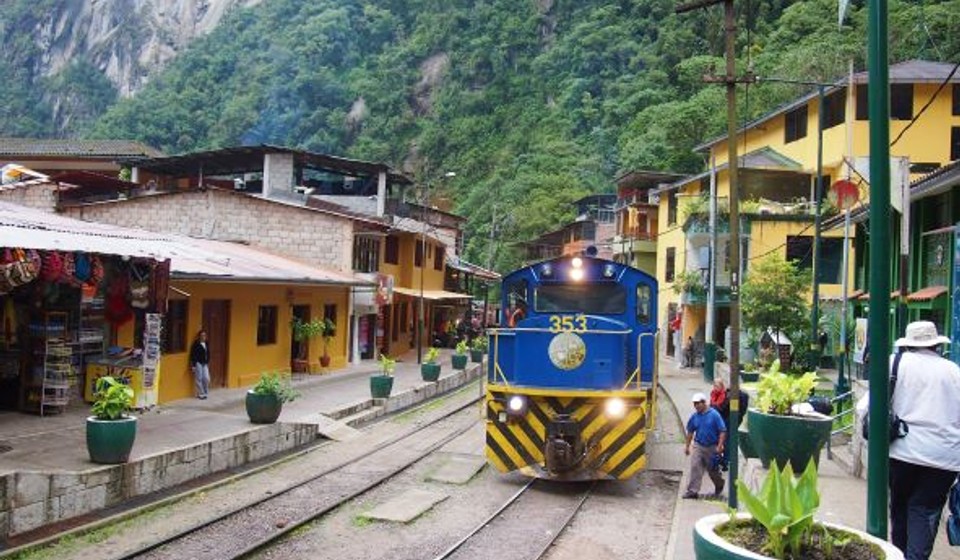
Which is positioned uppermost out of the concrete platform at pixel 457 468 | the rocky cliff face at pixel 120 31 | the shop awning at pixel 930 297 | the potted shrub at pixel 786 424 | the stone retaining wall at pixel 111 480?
the rocky cliff face at pixel 120 31

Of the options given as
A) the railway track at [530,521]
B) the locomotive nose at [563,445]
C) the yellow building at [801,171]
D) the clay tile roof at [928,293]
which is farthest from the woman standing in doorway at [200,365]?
the yellow building at [801,171]

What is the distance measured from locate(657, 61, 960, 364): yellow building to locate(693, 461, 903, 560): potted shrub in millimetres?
29170

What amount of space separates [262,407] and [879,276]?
11.5 meters

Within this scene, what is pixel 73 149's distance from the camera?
51156mm

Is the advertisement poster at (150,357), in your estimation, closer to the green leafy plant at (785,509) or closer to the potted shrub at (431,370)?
the potted shrub at (431,370)

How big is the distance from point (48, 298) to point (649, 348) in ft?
30.8

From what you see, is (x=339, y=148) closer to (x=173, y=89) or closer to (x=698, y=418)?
(x=173, y=89)

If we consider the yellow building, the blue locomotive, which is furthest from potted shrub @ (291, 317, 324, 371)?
the yellow building

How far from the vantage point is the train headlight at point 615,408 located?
11840mm

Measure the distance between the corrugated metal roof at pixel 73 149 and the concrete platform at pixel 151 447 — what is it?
35.5 m

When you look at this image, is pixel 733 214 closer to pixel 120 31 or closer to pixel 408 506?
pixel 408 506

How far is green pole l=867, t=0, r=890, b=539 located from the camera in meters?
4.55

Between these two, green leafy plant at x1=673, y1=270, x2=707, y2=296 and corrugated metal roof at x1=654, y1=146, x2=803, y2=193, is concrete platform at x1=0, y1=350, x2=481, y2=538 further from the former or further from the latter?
corrugated metal roof at x1=654, y1=146, x2=803, y2=193

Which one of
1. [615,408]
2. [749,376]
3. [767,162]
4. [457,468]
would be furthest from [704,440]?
[767,162]
